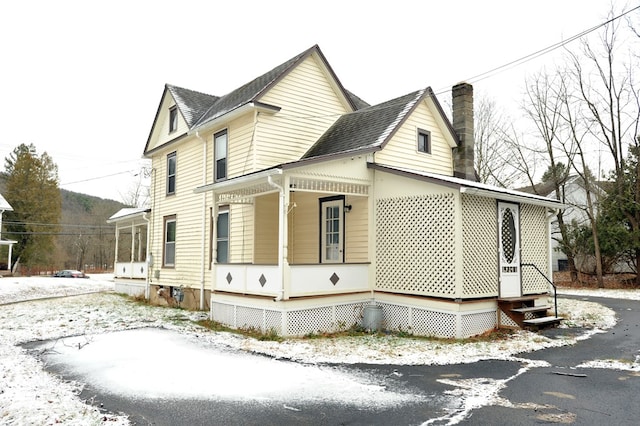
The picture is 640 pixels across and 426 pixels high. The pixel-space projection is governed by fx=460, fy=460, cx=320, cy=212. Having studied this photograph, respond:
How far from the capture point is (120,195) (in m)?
53.5

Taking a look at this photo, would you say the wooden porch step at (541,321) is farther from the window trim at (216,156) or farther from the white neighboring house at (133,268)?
the white neighboring house at (133,268)

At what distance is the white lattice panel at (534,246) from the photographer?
1155cm

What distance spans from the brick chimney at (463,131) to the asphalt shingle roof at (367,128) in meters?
1.73

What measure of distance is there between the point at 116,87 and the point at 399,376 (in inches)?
808

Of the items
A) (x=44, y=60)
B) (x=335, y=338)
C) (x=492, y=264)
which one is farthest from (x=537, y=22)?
(x=44, y=60)

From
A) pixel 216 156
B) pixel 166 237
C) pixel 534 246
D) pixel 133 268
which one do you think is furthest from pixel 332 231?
pixel 133 268

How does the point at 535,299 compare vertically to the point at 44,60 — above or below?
below

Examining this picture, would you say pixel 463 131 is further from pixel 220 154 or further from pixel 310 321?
pixel 310 321

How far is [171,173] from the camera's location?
58.4ft

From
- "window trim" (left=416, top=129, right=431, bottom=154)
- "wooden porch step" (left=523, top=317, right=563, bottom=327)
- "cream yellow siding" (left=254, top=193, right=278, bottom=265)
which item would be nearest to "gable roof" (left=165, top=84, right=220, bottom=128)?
"cream yellow siding" (left=254, top=193, right=278, bottom=265)

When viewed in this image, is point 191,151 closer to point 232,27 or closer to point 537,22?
point 232,27

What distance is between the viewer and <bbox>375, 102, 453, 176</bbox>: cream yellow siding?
1260 cm

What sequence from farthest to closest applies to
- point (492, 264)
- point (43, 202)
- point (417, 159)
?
point (43, 202)
point (417, 159)
point (492, 264)

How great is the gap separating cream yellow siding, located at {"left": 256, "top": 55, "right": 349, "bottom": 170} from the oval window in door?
614 cm
